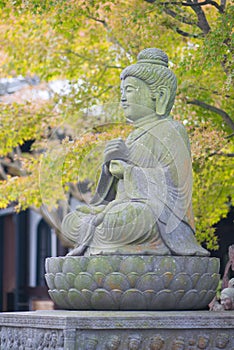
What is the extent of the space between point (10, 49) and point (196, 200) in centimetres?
449

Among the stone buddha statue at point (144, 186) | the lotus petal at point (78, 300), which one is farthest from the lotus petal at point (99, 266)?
the lotus petal at point (78, 300)

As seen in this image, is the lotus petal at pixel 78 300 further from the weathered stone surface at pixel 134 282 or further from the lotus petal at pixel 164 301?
the lotus petal at pixel 164 301

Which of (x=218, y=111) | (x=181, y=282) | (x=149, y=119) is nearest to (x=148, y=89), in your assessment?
(x=149, y=119)

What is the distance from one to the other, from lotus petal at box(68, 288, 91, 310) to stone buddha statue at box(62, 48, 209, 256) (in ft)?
1.23

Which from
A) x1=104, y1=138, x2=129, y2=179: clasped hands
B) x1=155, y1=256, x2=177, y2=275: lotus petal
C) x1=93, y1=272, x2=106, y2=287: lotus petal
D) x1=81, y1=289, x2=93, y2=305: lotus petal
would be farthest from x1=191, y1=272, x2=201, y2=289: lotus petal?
x1=104, y1=138, x2=129, y2=179: clasped hands

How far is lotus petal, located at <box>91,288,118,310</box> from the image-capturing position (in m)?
8.22

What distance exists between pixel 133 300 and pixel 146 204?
34.9 inches

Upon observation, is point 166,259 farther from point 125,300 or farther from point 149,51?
point 149,51

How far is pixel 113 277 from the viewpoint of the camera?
819 cm

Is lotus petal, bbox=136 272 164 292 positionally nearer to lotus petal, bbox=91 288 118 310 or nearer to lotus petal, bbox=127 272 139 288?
lotus petal, bbox=127 272 139 288

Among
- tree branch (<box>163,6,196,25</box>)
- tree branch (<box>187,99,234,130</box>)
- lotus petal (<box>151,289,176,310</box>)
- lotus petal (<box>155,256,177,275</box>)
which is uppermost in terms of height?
tree branch (<box>163,6,196,25</box>)

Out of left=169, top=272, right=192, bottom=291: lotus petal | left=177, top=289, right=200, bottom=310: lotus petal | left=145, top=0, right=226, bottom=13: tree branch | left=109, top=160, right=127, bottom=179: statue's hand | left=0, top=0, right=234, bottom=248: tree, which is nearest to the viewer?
left=169, top=272, right=192, bottom=291: lotus petal

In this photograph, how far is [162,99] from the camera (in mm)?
9273

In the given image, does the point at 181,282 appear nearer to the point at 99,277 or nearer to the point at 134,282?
the point at 134,282
